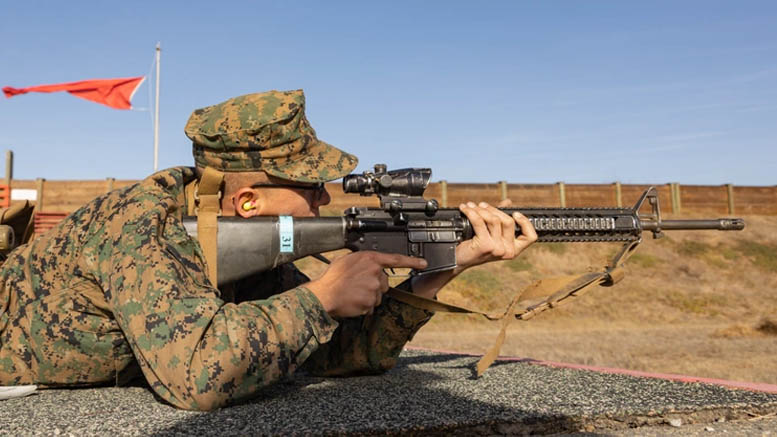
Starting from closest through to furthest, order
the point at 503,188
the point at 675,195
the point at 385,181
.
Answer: the point at 385,181, the point at 503,188, the point at 675,195

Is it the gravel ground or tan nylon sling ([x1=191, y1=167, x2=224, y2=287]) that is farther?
tan nylon sling ([x1=191, y1=167, x2=224, y2=287])

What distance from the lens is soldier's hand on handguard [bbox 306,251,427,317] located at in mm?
2820

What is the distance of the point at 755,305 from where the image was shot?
14578 mm

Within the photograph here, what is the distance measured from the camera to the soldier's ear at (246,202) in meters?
3.41

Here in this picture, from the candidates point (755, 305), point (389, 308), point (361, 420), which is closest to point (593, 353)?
point (389, 308)

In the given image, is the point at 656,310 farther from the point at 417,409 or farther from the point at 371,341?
the point at 417,409

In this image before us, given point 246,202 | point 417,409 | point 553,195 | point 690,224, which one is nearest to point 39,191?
point 553,195

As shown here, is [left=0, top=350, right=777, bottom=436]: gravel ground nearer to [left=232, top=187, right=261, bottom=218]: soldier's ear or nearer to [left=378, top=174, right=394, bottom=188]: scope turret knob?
[left=232, top=187, right=261, bottom=218]: soldier's ear

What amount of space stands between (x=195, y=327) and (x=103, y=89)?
18.9 m

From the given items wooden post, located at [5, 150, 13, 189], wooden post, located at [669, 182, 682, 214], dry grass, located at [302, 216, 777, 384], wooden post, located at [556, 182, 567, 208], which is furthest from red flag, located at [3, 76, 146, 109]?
wooden post, located at [669, 182, 682, 214]

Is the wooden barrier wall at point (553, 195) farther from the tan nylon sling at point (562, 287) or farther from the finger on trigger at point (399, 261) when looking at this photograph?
the finger on trigger at point (399, 261)

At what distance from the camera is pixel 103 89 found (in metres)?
18.6

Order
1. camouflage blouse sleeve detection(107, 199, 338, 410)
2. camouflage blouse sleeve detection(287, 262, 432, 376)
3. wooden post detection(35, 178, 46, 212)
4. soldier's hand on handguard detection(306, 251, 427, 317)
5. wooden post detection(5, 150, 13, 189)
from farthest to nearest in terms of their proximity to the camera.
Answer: wooden post detection(5, 150, 13, 189) → wooden post detection(35, 178, 46, 212) → camouflage blouse sleeve detection(287, 262, 432, 376) → soldier's hand on handguard detection(306, 251, 427, 317) → camouflage blouse sleeve detection(107, 199, 338, 410)

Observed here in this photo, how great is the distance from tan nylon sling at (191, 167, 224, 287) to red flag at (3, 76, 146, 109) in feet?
57.6
